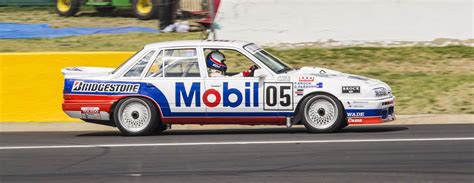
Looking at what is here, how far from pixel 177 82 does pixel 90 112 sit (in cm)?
124

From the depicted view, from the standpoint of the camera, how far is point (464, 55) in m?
19.0

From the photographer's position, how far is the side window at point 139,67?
13030mm

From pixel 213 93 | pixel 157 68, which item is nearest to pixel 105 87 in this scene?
pixel 157 68

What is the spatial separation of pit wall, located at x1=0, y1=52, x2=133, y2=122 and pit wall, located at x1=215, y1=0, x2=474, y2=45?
509 cm

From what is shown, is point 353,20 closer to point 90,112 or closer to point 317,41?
point 317,41

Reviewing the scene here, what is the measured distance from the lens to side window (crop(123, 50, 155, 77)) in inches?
513

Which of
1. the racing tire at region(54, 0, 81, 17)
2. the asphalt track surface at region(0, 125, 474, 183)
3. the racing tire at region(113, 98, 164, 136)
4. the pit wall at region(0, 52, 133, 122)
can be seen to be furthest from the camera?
the racing tire at region(54, 0, 81, 17)

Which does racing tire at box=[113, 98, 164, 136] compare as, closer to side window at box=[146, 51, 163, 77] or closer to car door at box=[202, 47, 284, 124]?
side window at box=[146, 51, 163, 77]

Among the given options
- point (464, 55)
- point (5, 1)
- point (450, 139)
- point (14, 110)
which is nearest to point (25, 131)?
point (14, 110)

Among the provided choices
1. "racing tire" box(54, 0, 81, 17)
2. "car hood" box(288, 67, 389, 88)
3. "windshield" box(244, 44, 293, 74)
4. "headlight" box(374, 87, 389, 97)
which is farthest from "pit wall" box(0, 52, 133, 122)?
"racing tire" box(54, 0, 81, 17)

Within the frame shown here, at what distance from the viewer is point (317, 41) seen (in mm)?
19594

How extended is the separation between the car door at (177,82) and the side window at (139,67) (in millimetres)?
92

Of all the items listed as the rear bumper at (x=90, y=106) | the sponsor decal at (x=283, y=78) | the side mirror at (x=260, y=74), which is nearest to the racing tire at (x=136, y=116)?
the rear bumper at (x=90, y=106)

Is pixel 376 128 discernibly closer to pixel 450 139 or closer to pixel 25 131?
pixel 450 139
